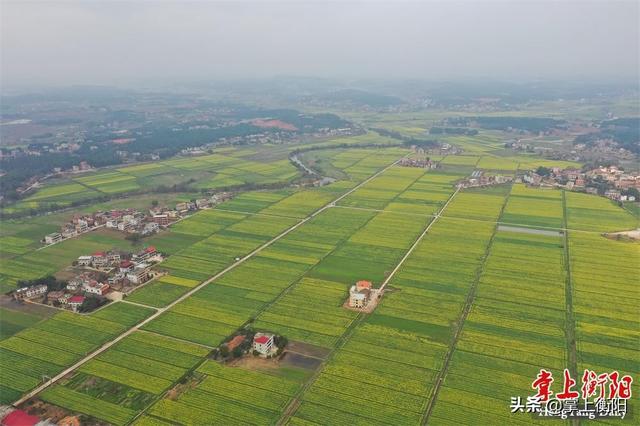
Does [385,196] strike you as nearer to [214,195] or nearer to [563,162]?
[214,195]

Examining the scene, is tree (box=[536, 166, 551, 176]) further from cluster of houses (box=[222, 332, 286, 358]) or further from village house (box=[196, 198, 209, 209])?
cluster of houses (box=[222, 332, 286, 358])

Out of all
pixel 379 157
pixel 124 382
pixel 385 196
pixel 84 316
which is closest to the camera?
pixel 124 382

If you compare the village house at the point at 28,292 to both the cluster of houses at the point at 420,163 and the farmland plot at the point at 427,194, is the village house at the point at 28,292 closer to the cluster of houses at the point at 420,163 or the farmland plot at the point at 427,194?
the farmland plot at the point at 427,194

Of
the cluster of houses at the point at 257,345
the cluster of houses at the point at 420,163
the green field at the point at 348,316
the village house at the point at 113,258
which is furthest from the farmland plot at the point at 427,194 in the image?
the cluster of houses at the point at 257,345

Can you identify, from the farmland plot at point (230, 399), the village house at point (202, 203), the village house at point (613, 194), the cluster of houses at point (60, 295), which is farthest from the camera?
the village house at point (613, 194)

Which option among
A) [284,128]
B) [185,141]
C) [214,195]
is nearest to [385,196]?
[214,195]

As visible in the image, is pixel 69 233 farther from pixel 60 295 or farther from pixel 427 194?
pixel 427 194
